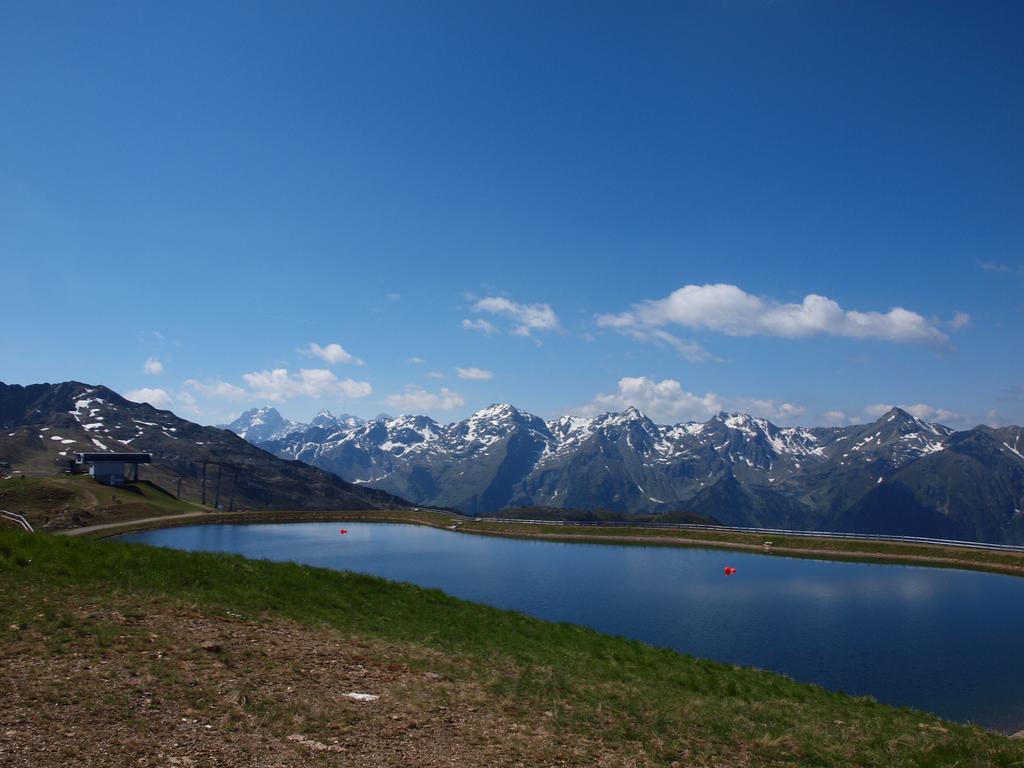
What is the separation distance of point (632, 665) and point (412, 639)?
9279mm

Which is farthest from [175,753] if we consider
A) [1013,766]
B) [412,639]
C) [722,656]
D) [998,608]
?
[998,608]

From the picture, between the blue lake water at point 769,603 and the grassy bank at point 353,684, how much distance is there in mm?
16750

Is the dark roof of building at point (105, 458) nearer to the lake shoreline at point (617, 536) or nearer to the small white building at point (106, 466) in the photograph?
the small white building at point (106, 466)

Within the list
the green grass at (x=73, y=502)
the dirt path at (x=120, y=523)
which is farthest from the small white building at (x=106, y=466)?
the dirt path at (x=120, y=523)

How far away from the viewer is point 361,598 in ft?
92.3

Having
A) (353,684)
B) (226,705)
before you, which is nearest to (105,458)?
(353,684)

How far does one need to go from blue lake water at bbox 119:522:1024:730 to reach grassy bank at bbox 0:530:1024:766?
16.7 m

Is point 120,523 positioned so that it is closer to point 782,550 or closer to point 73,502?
point 73,502

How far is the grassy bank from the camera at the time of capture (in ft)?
43.8

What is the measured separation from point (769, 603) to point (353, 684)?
54125 mm

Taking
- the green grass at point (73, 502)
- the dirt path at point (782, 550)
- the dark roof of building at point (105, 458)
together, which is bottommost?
the dirt path at point (782, 550)

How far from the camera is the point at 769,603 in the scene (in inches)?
2356

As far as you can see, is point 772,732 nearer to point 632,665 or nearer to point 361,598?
point 632,665

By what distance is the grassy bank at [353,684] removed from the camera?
13.4 meters
